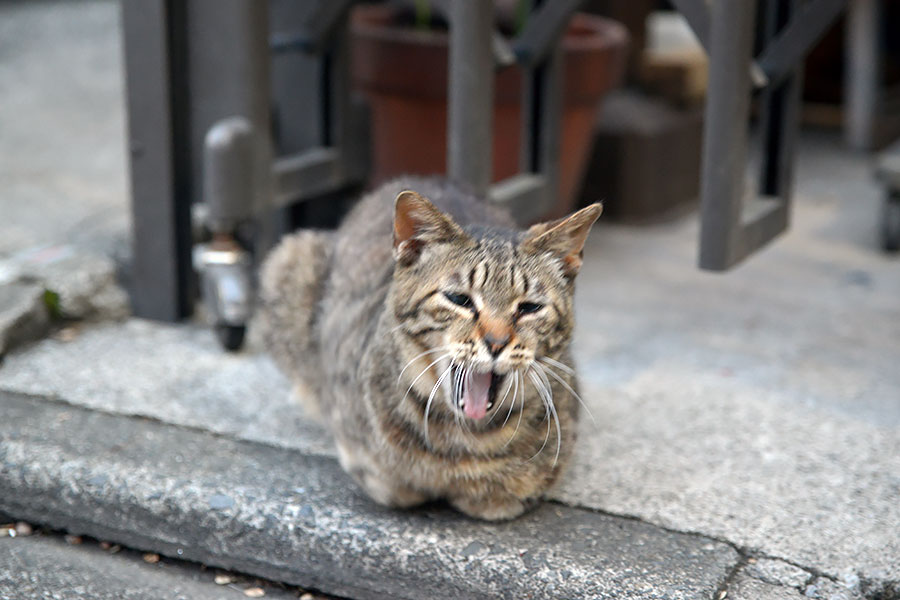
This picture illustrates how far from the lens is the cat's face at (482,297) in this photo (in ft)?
6.11

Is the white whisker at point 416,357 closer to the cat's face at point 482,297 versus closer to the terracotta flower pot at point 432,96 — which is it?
the cat's face at point 482,297

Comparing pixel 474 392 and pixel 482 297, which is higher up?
pixel 482 297

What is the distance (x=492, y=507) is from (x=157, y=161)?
1440 mm

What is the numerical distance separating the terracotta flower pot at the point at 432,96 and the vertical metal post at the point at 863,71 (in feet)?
5.57

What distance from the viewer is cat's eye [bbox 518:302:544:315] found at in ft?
6.30

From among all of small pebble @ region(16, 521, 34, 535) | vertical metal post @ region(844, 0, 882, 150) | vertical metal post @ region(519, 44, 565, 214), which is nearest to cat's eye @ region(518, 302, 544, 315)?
small pebble @ region(16, 521, 34, 535)

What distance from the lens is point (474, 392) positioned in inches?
74.6

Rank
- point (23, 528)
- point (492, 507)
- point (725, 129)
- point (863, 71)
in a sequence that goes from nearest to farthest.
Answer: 1. point (492, 507)
2. point (23, 528)
3. point (725, 129)
4. point (863, 71)

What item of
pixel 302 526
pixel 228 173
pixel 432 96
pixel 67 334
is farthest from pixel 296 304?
pixel 432 96

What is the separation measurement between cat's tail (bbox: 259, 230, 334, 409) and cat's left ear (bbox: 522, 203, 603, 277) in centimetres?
70

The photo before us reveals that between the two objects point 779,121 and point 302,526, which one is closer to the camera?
point 302,526

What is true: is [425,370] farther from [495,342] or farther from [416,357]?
[495,342]

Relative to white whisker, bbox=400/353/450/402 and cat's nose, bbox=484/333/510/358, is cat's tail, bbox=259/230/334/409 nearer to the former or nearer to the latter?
white whisker, bbox=400/353/450/402

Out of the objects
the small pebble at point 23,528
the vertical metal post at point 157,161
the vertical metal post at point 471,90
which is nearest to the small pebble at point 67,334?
the vertical metal post at point 157,161
